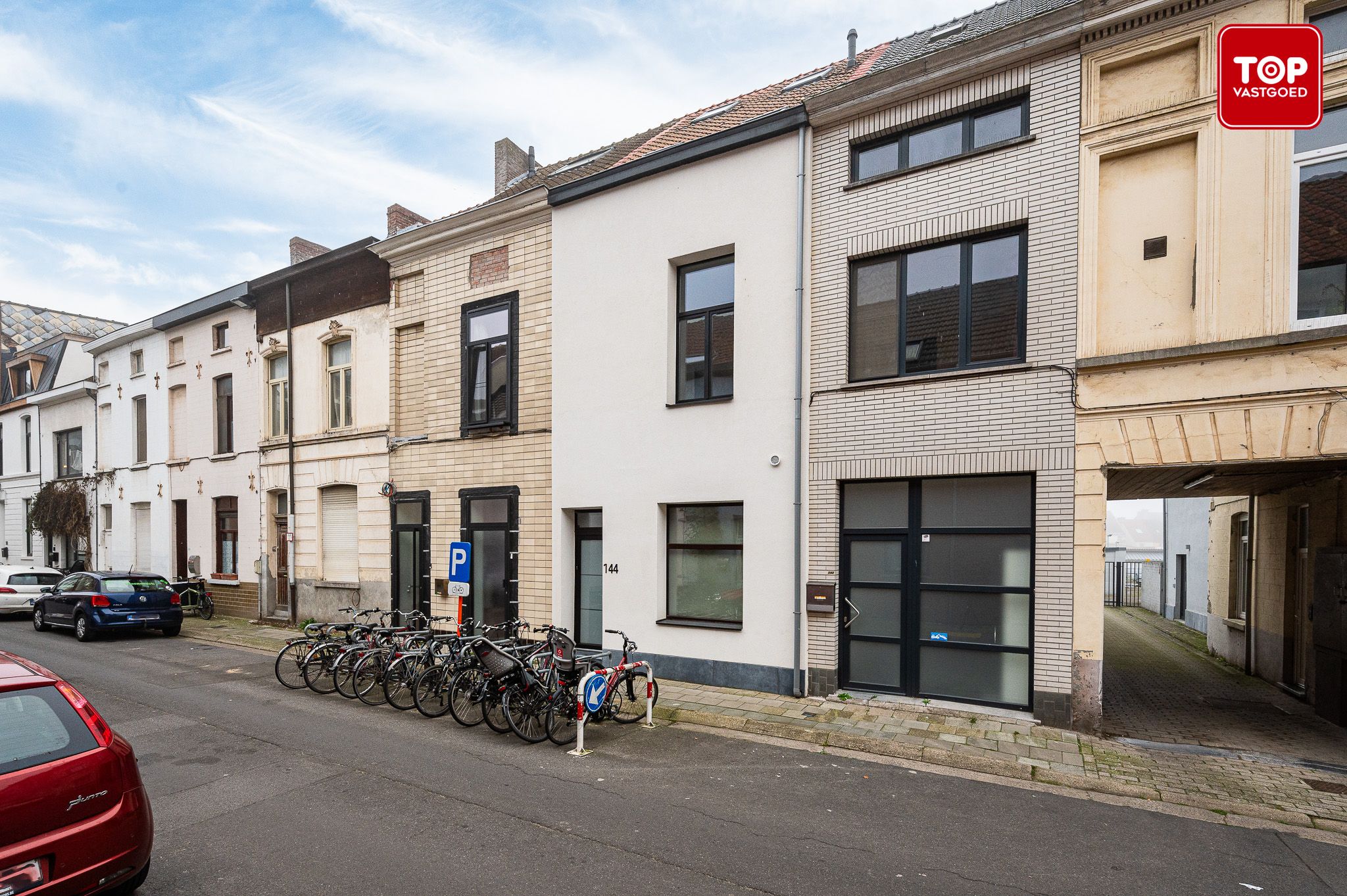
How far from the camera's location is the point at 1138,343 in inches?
300

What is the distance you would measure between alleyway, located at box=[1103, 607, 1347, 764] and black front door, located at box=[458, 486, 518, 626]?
8784 mm

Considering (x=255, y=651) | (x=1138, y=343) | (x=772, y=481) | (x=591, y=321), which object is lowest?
(x=255, y=651)

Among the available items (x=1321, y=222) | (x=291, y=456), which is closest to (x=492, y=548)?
(x=291, y=456)

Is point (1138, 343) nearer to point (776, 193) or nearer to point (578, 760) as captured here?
point (776, 193)

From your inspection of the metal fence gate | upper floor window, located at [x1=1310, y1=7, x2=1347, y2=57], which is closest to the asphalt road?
upper floor window, located at [x1=1310, y1=7, x2=1347, y2=57]

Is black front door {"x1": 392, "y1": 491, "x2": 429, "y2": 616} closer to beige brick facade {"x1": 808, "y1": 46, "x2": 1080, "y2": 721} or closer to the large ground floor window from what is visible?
beige brick facade {"x1": 808, "y1": 46, "x2": 1080, "y2": 721}

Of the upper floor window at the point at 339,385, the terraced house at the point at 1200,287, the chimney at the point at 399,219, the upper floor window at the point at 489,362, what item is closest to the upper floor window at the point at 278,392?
the upper floor window at the point at 339,385

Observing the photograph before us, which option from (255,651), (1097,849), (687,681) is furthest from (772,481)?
(255,651)

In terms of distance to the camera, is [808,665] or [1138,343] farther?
[808,665]

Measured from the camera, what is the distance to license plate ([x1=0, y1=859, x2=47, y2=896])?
3.40 m

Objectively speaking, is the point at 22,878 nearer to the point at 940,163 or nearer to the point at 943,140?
the point at 940,163

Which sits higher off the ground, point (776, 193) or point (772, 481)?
point (776, 193)

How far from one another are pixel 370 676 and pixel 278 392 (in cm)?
1023

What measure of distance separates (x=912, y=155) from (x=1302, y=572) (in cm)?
789
